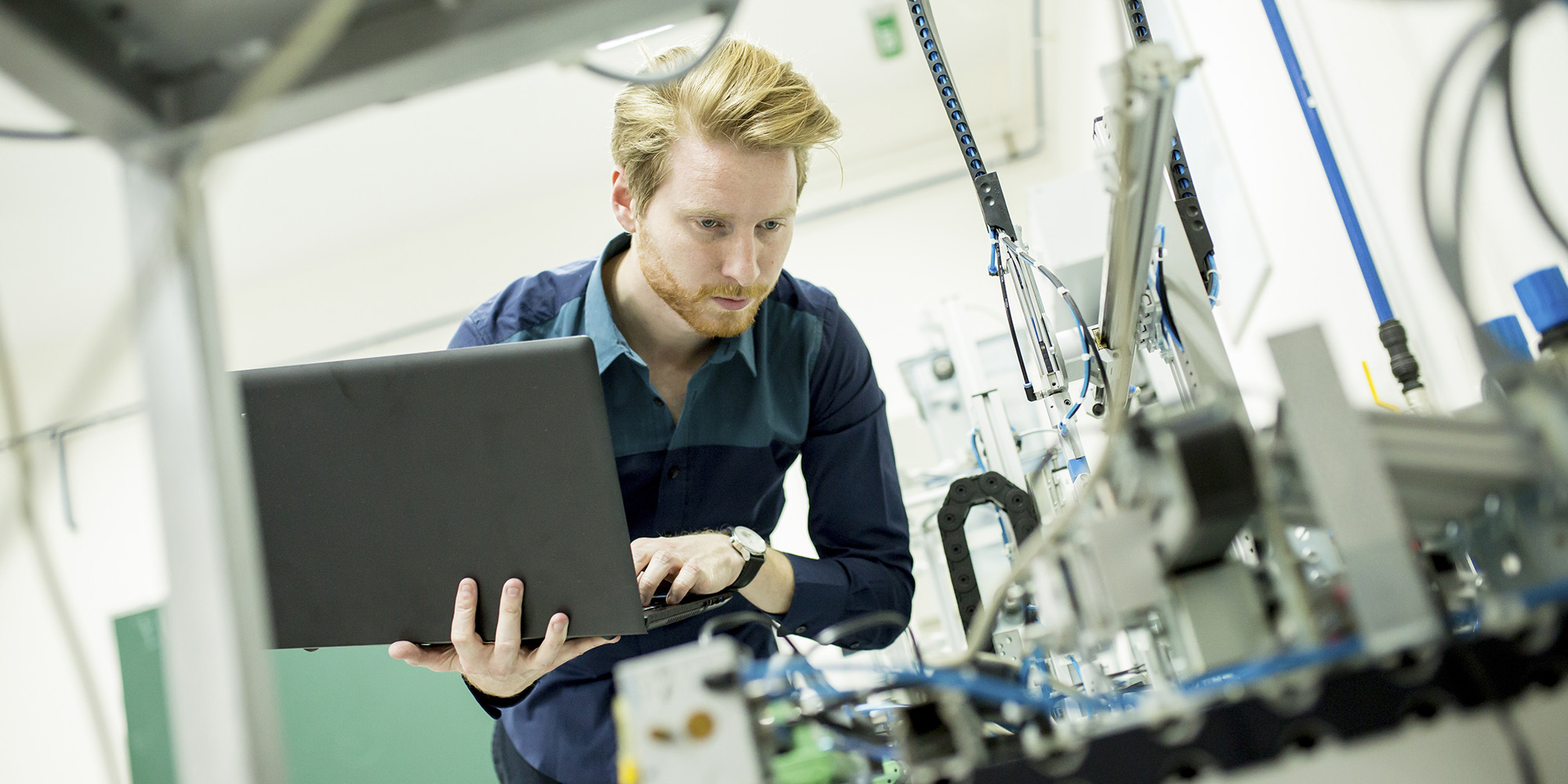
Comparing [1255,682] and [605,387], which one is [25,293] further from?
[1255,682]

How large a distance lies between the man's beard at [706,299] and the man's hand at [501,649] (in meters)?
0.56

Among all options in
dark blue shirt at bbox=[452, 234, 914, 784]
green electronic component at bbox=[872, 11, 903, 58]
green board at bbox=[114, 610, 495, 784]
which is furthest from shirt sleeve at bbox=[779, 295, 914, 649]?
green electronic component at bbox=[872, 11, 903, 58]

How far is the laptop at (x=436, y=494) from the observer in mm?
864

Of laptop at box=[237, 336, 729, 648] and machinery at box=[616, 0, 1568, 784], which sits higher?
laptop at box=[237, 336, 729, 648]

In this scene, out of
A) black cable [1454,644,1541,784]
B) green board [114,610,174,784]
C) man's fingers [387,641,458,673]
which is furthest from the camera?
green board [114,610,174,784]

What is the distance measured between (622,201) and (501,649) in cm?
86

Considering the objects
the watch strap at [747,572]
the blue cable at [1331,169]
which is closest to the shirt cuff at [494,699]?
the watch strap at [747,572]

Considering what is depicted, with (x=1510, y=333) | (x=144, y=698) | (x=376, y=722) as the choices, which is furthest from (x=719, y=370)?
(x=144, y=698)

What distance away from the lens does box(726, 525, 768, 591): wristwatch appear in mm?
1084

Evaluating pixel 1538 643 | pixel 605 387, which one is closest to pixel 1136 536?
pixel 1538 643

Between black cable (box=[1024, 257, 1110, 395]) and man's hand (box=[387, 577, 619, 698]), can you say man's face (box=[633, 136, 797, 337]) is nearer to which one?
black cable (box=[1024, 257, 1110, 395])

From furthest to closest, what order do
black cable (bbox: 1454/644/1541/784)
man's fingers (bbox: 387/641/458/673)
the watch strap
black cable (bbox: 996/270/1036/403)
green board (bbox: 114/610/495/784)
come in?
green board (bbox: 114/610/495/784) → black cable (bbox: 996/270/1036/403) → the watch strap → man's fingers (bbox: 387/641/458/673) → black cable (bbox: 1454/644/1541/784)

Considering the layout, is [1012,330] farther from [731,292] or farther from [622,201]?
[622,201]

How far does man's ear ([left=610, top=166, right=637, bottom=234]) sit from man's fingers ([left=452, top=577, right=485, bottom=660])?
0.78 m
